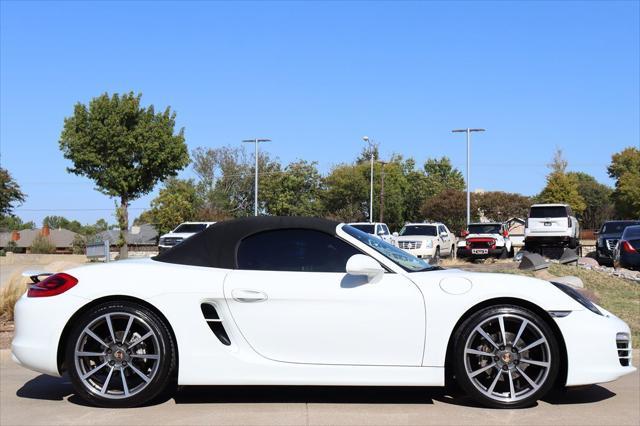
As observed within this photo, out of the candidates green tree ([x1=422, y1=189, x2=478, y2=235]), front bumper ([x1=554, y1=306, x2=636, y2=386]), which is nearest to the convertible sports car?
front bumper ([x1=554, y1=306, x2=636, y2=386])

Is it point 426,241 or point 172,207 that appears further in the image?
point 172,207

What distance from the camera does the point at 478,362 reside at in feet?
14.7

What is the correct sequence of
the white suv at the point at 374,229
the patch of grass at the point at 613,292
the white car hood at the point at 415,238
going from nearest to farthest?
the patch of grass at the point at 613,292 < the white car hood at the point at 415,238 < the white suv at the point at 374,229

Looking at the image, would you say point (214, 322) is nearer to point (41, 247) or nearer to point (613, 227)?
point (613, 227)

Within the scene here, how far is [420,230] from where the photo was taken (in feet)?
82.6

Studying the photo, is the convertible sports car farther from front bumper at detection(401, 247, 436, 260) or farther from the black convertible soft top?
front bumper at detection(401, 247, 436, 260)

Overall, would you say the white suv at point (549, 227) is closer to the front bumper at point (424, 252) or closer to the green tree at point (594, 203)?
the front bumper at point (424, 252)

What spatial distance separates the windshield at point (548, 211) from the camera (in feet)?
81.4

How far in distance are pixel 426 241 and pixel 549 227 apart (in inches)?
193

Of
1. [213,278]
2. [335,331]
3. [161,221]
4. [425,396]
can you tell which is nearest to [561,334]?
[425,396]

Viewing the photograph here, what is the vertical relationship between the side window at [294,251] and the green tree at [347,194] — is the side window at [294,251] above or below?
below

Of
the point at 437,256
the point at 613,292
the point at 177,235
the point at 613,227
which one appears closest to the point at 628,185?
the point at 613,227

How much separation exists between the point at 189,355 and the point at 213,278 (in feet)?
1.76

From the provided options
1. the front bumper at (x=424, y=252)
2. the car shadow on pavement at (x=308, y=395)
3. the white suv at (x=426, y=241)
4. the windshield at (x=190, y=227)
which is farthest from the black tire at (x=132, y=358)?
the windshield at (x=190, y=227)
